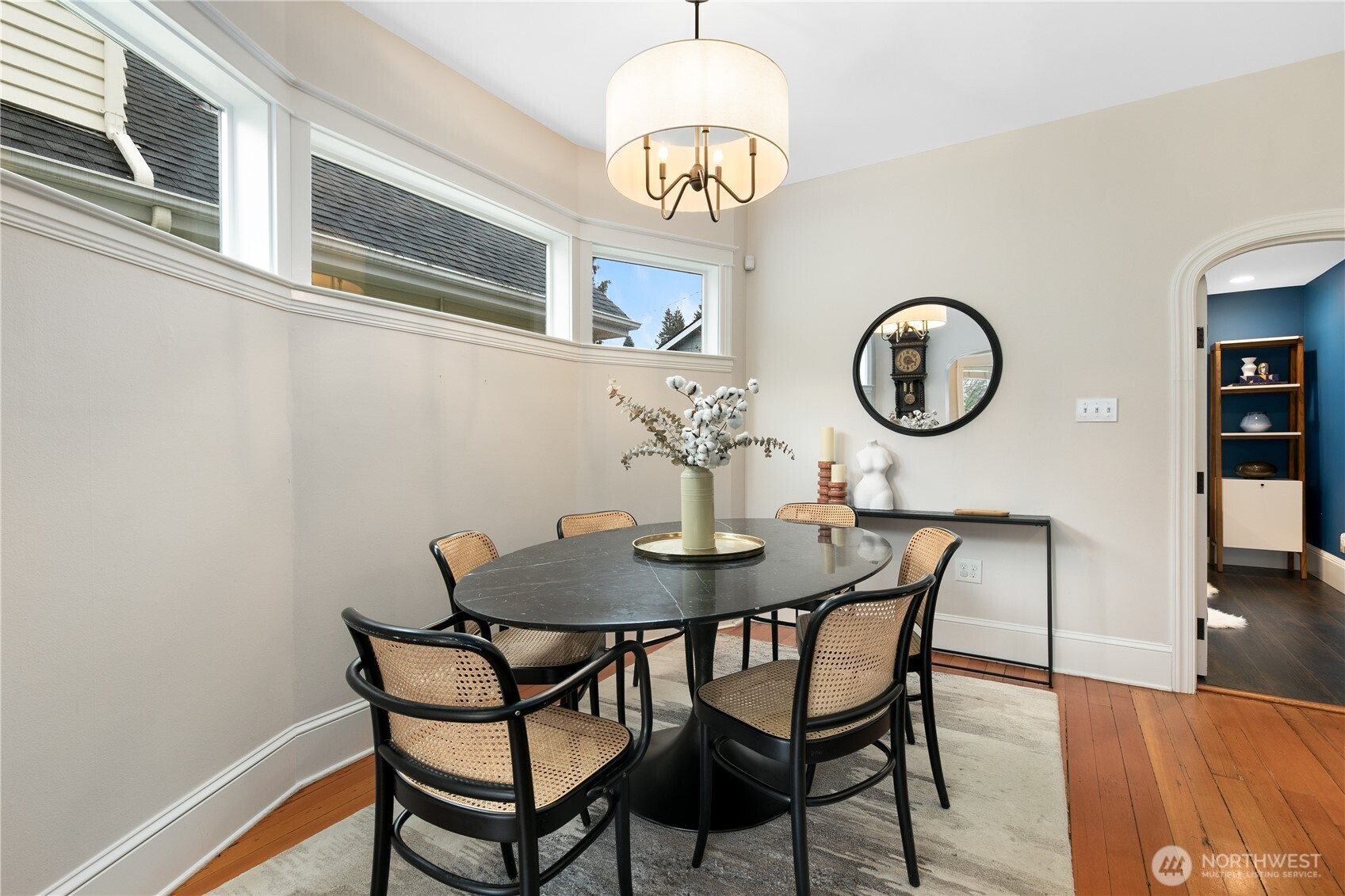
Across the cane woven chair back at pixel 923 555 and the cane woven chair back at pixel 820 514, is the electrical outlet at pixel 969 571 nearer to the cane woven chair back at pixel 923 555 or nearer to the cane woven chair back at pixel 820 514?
the cane woven chair back at pixel 820 514

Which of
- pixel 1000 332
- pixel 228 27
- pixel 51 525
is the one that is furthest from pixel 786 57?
pixel 51 525

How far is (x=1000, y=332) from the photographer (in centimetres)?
320

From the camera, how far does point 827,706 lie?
56.3 inches

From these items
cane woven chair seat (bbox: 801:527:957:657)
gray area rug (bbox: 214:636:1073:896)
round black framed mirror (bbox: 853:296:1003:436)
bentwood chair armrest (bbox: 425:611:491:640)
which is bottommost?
gray area rug (bbox: 214:636:1073:896)

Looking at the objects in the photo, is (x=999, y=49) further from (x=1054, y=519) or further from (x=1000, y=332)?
(x=1054, y=519)

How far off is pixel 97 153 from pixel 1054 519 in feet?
12.7

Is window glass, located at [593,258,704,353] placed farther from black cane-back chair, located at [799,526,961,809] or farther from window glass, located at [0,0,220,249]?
black cane-back chair, located at [799,526,961,809]

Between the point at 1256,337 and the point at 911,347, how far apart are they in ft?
13.6

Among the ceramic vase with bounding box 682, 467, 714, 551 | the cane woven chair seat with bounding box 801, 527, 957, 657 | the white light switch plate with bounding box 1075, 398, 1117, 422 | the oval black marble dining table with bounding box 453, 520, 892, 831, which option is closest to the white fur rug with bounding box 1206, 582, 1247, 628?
the white light switch plate with bounding box 1075, 398, 1117, 422

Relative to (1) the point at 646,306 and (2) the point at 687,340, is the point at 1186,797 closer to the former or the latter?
(2) the point at 687,340

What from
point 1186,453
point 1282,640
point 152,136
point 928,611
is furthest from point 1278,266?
point 152,136

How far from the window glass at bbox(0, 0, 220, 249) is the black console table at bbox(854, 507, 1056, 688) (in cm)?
285

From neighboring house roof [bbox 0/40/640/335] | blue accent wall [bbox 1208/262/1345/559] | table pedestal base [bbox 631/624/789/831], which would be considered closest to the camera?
neighboring house roof [bbox 0/40/640/335]

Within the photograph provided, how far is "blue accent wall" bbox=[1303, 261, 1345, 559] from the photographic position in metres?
4.45
